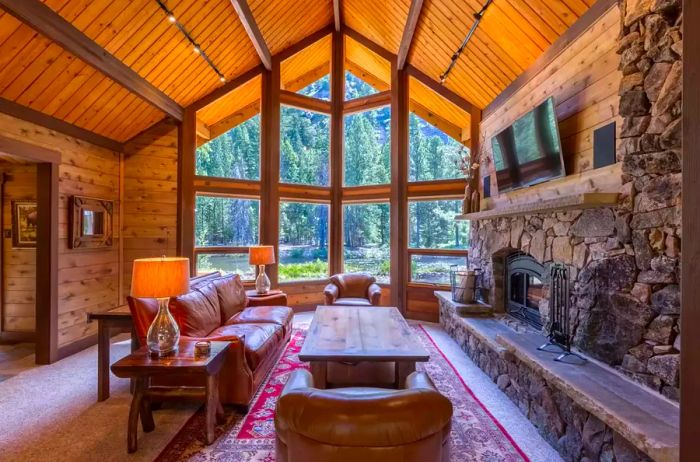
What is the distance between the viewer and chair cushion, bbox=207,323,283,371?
296 centimetres

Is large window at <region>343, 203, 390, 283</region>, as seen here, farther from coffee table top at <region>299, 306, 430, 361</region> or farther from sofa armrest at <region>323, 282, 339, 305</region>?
coffee table top at <region>299, 306, 430, 361</region>

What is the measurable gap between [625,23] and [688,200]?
2.14 metres

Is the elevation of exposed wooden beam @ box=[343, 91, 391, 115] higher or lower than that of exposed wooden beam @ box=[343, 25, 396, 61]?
lower

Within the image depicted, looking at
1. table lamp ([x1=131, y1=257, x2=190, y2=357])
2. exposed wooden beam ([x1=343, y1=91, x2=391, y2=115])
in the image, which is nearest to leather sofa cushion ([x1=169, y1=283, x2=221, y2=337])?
table lamp ([x1=131, y1=257, x2=190, y2=357])

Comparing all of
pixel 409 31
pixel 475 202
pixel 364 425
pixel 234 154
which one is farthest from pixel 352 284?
pixel 364 425

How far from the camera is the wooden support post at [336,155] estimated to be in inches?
258

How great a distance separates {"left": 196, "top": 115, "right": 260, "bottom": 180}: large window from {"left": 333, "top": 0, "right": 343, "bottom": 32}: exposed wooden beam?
214 cm

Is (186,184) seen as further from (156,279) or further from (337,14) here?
(337,14)

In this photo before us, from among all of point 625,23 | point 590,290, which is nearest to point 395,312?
point 590,290

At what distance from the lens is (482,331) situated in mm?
3580

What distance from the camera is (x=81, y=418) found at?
2740 mm

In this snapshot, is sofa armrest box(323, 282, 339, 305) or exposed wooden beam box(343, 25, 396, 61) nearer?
sofa armrest box(323, 282, 339, 305)

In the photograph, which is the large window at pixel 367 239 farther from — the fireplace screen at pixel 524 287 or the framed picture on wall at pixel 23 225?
the framed picture on wall at pixel 23 225

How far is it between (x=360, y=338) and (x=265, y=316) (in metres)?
1.42
